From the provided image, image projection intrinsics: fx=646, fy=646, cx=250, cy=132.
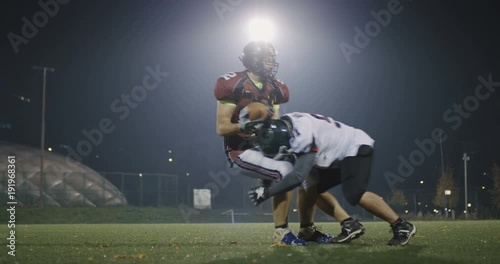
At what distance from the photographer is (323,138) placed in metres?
7.27

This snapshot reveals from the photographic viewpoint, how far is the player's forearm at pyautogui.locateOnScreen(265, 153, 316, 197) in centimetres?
664

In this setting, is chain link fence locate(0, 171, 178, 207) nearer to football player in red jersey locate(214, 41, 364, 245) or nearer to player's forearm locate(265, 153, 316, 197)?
football player in red jersey locate(214, 41, 364, 245)

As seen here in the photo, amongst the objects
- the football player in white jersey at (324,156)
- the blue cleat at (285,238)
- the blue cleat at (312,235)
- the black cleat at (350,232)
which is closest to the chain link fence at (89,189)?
the blue cleat at (312,235)

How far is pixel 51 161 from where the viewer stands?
54.5 m

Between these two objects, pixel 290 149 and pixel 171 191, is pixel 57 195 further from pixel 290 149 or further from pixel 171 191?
pixel 290 149

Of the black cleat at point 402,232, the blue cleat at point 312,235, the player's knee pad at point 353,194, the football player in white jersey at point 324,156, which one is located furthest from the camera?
the blue cleat at point 312,235

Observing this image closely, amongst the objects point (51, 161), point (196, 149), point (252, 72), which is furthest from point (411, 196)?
point (252, 72)

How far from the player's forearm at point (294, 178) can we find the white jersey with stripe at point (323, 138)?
14 centimetres

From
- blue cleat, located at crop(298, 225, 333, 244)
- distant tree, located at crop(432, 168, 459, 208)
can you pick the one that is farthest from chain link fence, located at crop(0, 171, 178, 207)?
blue cleat, located at crop(298, 225, 333, 244)

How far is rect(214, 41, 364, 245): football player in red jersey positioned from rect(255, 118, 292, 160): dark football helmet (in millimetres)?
389

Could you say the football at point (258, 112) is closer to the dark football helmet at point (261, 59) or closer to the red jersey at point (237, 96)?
the red jersey at point (237, 96)

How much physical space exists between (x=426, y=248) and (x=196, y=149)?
75.5 meters

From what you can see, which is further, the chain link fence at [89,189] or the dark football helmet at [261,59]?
the chain link fence at [89,189]

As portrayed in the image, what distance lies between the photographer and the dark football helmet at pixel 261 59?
8062 millimetres
